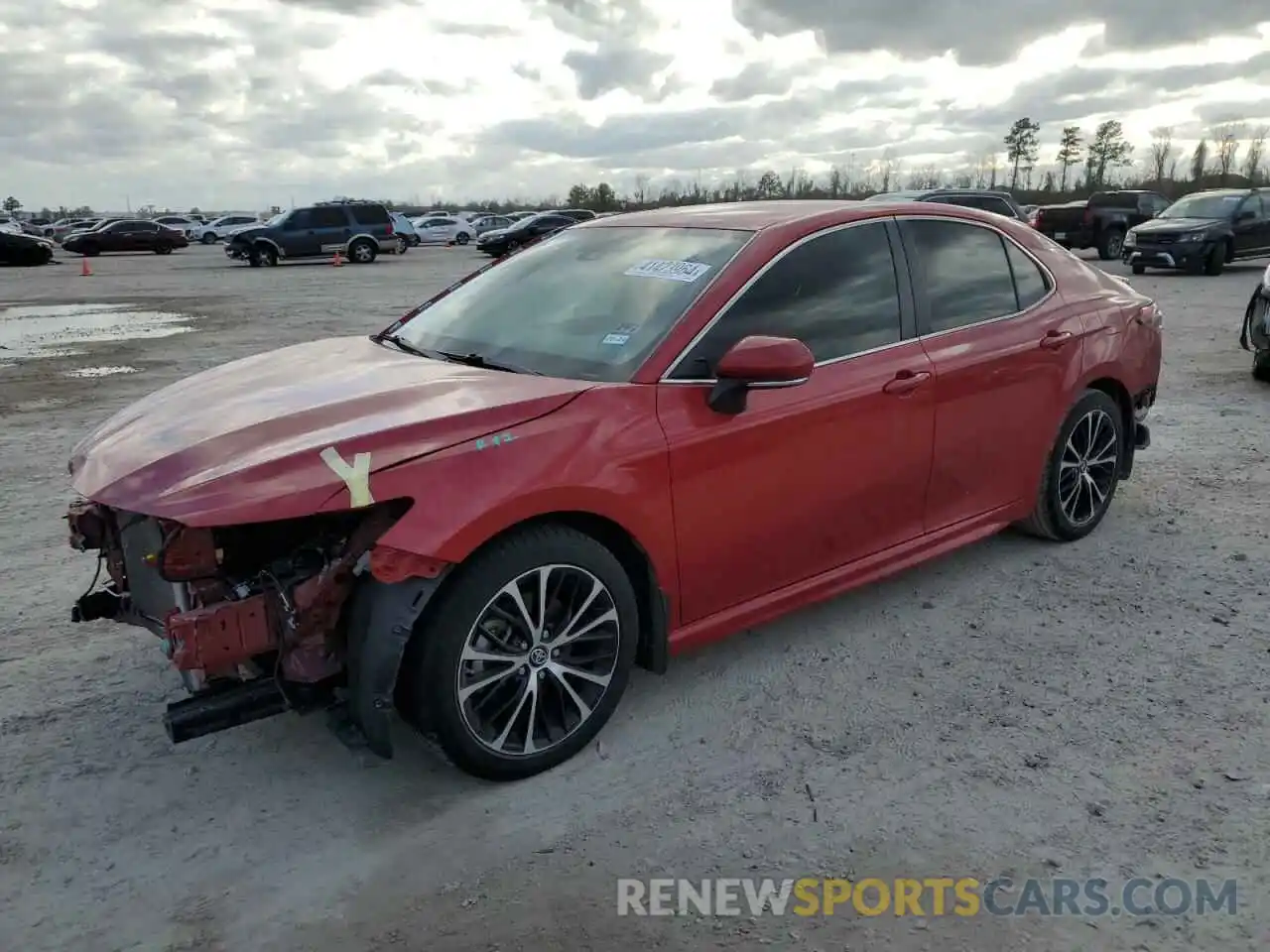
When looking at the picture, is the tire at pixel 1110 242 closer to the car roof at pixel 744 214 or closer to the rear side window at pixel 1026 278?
the rear side window at pixel 1026 278

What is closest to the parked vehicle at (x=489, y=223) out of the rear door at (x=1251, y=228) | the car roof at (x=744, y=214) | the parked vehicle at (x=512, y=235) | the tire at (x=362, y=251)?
the parked vehicle at (x=512, y=235)

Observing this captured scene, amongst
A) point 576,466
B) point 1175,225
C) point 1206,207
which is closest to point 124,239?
point 1175,225

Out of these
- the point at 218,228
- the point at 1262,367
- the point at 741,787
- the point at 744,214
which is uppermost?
the point at 218,228

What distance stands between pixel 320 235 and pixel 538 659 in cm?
3155

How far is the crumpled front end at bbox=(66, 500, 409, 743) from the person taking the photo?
2.81 meters

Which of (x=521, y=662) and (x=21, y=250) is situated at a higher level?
(x=21, y=250)

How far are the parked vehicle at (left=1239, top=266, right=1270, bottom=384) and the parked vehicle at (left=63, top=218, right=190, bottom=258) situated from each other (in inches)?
1586

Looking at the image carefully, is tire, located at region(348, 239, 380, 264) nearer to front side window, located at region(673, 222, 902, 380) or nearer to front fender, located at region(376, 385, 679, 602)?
front side window, located at region(673, 222, 902, 380)

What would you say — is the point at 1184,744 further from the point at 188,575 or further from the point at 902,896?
the point at 188,575

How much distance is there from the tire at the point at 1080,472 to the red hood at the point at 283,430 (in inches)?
106

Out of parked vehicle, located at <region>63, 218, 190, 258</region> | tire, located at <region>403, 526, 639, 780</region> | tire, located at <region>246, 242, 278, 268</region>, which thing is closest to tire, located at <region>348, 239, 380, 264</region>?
tire, located at <region>246, 242, 278, 268</region>

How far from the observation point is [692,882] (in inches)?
106

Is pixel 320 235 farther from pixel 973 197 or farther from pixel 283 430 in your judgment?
pixel 283 430

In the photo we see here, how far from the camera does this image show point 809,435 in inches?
145
